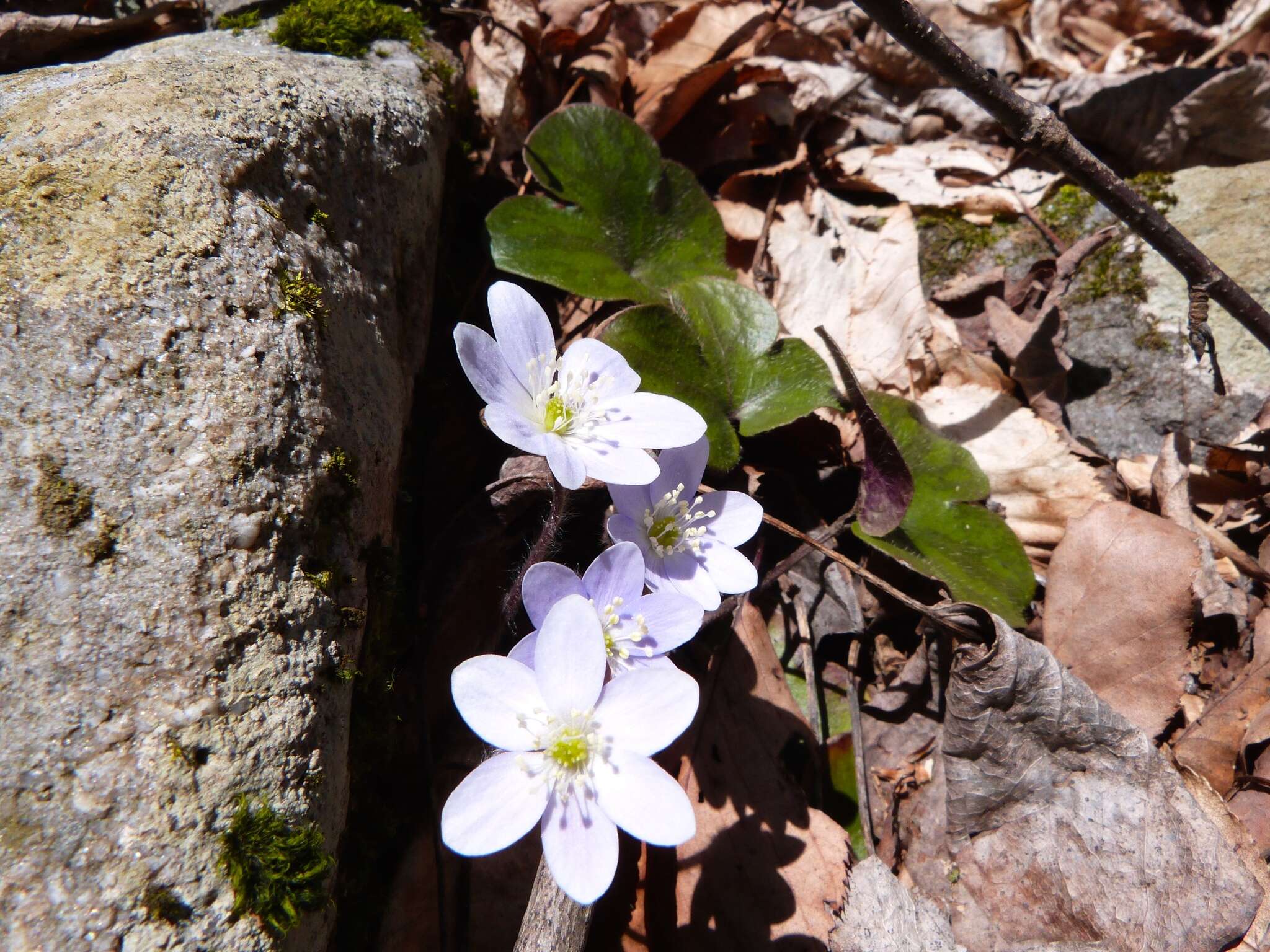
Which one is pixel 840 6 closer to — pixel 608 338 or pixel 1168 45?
pixel 1168 45

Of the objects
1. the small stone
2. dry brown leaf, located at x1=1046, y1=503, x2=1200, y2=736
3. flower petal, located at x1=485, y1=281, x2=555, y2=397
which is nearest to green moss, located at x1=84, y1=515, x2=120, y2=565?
the small stone

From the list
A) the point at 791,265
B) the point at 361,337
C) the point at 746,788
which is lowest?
the point at 746,788

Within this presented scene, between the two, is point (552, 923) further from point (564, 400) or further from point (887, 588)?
point (887, 588)

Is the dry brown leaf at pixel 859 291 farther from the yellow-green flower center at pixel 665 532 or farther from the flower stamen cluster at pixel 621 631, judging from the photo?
the flower stamen cluster at pixel 621 631

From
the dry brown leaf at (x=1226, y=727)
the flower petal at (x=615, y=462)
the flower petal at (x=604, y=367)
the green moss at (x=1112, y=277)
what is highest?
the flower petal at (x=604, y=367)

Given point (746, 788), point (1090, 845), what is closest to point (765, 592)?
point (746, 788)

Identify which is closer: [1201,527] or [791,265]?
[1201,527]

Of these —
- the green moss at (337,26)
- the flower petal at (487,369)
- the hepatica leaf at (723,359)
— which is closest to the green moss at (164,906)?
the flower petal at (487,369)
